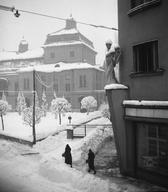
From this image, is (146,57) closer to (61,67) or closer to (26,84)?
(61,67)

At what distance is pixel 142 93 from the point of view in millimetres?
9398

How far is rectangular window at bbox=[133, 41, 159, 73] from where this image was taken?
8.95 meters

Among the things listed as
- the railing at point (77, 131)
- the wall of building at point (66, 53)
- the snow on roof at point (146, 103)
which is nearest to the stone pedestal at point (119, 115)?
the snow on roof at point (146, 103)

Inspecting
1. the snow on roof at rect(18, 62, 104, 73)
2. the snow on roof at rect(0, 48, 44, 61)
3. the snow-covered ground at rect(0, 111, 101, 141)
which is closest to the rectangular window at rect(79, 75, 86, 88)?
the snow on roof at rect(18, 62, 104, 73)

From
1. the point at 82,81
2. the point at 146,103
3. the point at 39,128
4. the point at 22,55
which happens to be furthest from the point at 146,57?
the point at 22,55

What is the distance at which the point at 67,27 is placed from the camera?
175 ft

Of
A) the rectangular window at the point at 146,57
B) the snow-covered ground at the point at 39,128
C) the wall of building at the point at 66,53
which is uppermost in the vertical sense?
the wall of building at the point at 66,53

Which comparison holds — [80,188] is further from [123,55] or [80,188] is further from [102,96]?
[102,96]

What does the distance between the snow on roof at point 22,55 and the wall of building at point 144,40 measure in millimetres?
49561

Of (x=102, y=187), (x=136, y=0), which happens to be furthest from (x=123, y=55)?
(x=102, y=187)

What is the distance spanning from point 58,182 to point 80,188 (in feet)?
3.21

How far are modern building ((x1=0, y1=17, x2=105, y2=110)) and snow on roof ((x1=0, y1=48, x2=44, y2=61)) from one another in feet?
1.32

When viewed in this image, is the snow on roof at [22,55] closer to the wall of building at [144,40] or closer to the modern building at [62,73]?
the modern building at [62,73]

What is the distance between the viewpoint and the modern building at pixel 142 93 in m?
8.57
